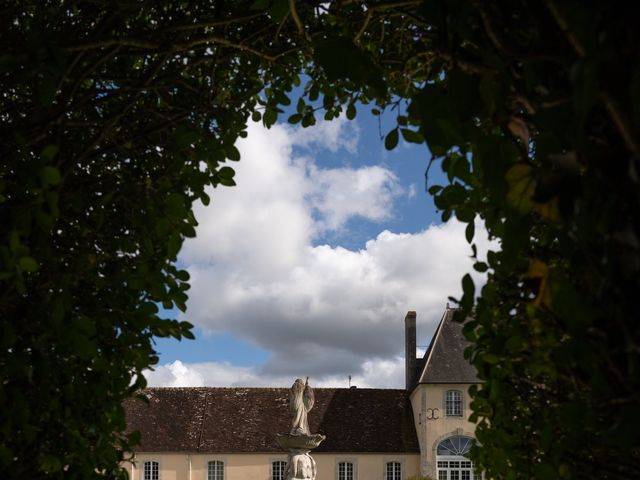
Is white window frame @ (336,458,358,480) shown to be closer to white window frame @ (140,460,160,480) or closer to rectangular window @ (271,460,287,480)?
rectangular window @ (271,460,287,480)

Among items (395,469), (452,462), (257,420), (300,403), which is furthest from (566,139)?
(257,420)

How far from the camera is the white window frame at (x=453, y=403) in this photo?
33.6m

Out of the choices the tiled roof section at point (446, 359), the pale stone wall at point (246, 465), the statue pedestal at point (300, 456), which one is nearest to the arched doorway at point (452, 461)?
the pale stone wall at point (246, 465)

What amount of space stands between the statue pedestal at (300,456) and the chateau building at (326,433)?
1649 cm

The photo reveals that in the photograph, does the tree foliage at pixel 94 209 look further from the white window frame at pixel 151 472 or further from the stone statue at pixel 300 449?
the white window frame at pixel 151 472

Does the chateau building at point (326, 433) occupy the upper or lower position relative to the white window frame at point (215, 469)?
upper

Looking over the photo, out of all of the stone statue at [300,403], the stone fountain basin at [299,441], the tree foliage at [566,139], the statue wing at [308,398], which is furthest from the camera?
the statue wing at [308,398]

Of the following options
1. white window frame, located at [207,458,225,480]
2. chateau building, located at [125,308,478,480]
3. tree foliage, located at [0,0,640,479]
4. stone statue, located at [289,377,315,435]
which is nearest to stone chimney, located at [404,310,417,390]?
chateau building, located at [125,308,478,480]

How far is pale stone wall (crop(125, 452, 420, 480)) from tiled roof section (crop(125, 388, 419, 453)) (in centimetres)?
30

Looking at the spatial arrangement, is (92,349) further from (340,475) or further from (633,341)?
(340,475)

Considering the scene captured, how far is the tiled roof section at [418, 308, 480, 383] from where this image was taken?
33.7 m

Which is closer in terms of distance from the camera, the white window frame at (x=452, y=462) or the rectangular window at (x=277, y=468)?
the white window frame at (x=452, y=462)

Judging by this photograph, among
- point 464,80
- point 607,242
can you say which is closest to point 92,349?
point 464,80

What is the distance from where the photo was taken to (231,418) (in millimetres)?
34594
